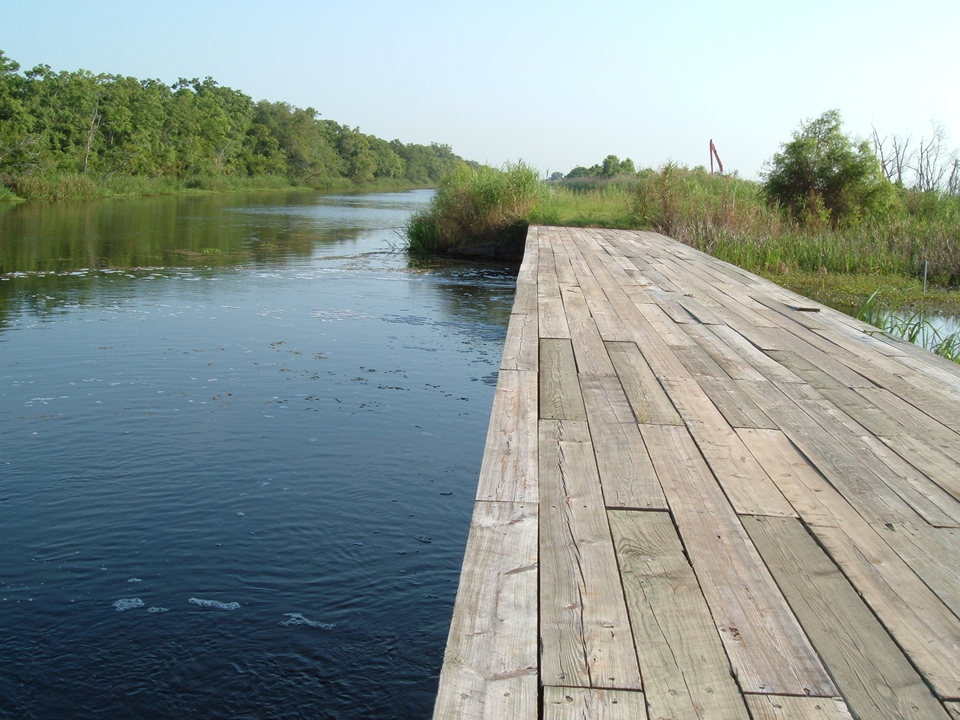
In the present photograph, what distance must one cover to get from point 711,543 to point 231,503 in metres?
2.87

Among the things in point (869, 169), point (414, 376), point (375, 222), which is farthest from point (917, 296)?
point (375, 222)

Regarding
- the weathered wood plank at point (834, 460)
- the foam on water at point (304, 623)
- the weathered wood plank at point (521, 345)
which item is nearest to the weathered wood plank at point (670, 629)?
the weathered wood plank at point (834, 460)

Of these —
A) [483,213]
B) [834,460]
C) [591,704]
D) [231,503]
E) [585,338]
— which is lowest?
[231,503]

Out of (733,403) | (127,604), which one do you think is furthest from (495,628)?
(127,604)

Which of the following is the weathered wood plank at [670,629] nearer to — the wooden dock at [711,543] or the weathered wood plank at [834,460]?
the wooden dock at [711,543]

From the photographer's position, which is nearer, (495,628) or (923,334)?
(495,628)

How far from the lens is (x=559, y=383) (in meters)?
3.57

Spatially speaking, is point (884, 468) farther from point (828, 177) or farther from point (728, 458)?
point (828, 177)

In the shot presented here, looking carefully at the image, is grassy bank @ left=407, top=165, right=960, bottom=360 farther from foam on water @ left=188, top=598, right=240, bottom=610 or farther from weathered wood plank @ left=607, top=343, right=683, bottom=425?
foam on water @ left=188, top=598, right=240, bottom=610

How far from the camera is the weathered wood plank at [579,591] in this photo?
4.97 feet

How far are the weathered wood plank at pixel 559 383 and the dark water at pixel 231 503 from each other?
0.91m

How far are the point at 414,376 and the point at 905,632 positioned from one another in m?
5.43

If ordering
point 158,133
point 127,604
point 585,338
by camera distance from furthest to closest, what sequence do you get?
point 158,133 → point 585,338 → point 127,604

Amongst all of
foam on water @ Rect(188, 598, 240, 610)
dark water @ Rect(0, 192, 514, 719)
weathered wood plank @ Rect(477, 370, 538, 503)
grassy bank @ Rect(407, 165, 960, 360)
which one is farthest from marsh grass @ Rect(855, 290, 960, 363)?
foam on water @ Rect(188, 598, 240, 610)
